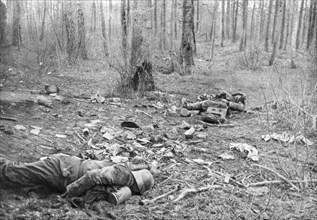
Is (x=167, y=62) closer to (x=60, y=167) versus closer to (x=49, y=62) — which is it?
(x=49, y=62)

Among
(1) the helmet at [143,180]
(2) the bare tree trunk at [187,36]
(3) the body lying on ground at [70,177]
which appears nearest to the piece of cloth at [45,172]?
(3) the body lying on ground at [70,177]

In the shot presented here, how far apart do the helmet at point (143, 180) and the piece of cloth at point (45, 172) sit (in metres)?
0.37

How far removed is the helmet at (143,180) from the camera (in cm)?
275

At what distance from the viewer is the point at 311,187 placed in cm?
307

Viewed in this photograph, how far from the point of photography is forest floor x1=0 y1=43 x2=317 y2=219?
2590 mm

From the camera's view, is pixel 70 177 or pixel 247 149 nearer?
pixel 70 177

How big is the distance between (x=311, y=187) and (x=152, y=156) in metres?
1.59

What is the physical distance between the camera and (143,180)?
2791 mm

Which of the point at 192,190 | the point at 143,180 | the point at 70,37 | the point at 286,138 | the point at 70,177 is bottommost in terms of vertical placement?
the point at 286,138

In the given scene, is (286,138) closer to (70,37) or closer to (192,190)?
(192,190)

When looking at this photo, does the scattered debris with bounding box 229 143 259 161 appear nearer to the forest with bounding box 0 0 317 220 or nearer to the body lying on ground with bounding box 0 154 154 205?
the forest with bounding box 0 0 317 220

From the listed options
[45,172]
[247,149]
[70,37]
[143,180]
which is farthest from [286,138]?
[70,37]

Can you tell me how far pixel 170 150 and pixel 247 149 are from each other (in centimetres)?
96

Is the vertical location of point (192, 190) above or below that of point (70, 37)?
below
